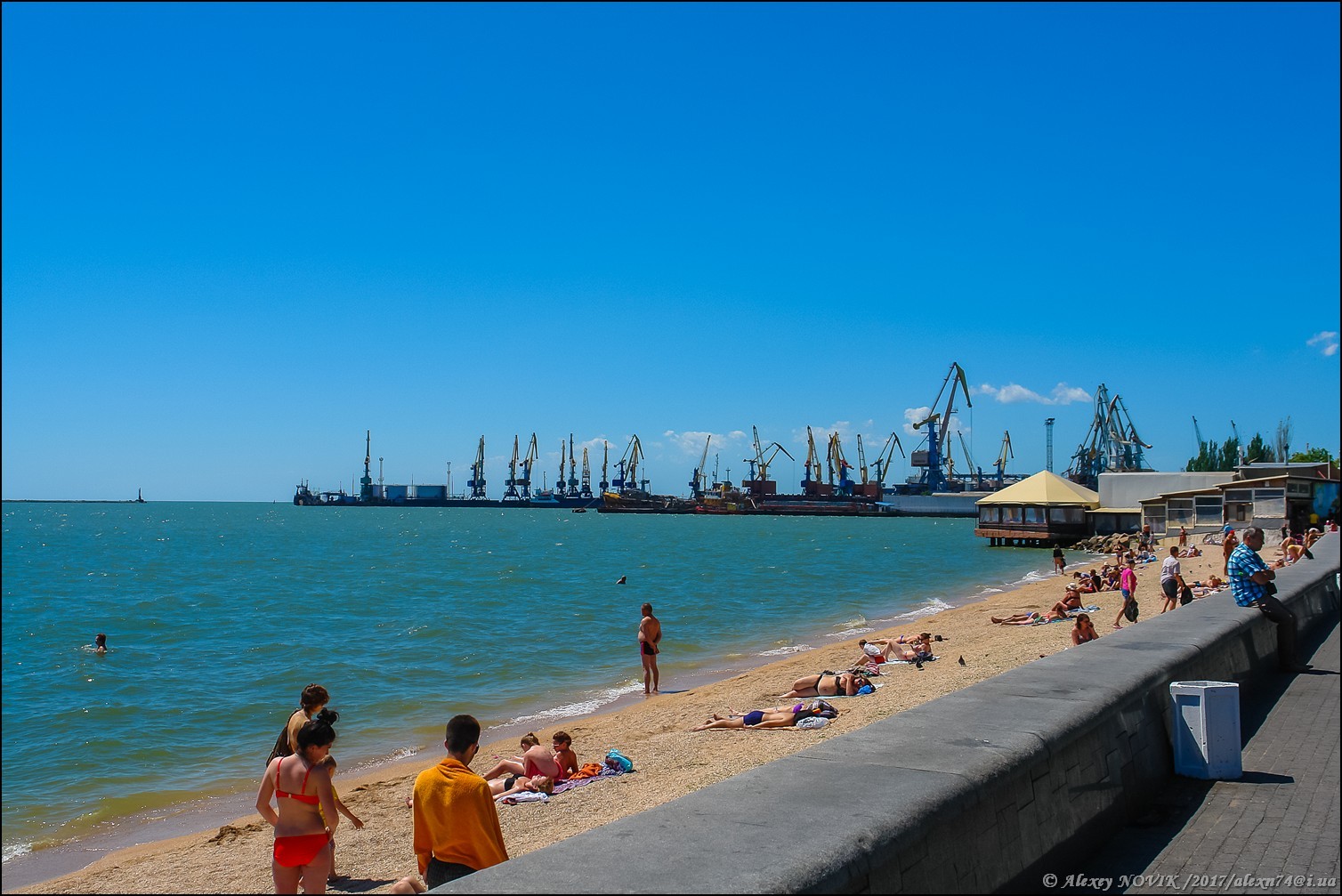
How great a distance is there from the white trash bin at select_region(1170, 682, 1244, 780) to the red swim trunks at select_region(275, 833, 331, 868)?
181 inches

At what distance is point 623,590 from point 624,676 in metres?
18.2

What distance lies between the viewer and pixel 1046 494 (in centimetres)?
6147

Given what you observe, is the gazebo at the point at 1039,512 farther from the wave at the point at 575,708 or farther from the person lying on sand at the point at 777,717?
the person lying on sand at the point at 777,717

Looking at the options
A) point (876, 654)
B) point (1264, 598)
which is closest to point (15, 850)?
point (1264, 598)

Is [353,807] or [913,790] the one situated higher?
[913,790]

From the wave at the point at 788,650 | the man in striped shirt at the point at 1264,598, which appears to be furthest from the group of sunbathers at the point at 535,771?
the wave at the point at 788,650

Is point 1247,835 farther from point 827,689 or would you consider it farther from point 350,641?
point 350,641

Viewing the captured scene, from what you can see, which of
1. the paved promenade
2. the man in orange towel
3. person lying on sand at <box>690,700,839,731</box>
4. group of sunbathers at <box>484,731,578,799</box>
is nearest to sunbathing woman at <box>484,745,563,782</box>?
group of sunbathers at <box>484,731,578,799</box>

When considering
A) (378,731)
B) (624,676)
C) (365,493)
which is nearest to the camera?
(378,731)

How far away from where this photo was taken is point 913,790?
9.99 ft

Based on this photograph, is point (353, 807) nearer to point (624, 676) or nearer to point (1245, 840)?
point (1245, 840)

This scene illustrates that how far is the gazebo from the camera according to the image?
5991 centimetres

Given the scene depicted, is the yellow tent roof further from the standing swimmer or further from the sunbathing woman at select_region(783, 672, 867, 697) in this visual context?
the sunbathing woman at select_region(783, 672, 867, 697)

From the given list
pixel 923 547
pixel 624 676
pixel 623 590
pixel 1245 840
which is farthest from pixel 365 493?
pixel 1245 840
